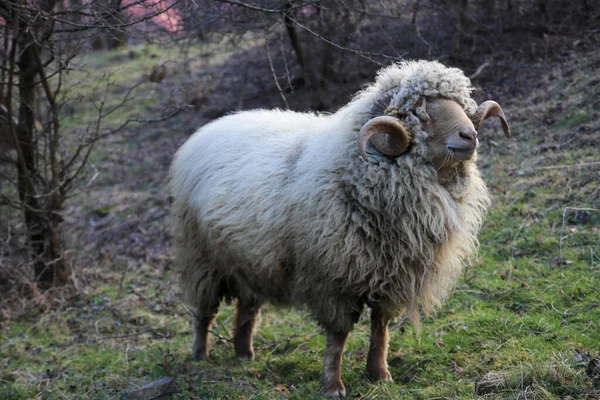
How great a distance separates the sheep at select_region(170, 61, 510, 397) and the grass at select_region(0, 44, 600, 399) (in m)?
0.54

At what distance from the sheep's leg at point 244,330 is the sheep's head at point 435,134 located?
223 cm

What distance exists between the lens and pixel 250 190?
192 inches

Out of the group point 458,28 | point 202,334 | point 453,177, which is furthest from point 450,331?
point 458,28

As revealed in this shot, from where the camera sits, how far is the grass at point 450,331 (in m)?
4.24

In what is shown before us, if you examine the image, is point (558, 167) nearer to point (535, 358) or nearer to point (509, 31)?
point (535, 358)

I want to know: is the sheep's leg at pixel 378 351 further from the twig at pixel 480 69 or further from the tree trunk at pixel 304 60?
the tree trunk at pixel 304 60

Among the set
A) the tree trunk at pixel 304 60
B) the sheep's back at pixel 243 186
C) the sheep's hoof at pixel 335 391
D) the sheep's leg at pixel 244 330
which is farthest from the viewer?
the tree trunk at pixel 304 60

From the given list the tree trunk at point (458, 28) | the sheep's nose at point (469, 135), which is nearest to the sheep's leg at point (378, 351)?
the sheep's nose at point (469, 135)

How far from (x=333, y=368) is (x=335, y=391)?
0.16 m

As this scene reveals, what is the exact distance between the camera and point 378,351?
14.9 ft

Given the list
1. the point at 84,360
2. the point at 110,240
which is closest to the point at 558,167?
the point at 84,360

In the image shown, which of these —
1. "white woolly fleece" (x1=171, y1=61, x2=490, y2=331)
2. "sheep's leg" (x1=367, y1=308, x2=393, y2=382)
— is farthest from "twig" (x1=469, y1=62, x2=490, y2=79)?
"sheep's leg" (x1=367, y1=308, x2=393, y2=382)

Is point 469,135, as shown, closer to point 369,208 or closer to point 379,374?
point 369,208

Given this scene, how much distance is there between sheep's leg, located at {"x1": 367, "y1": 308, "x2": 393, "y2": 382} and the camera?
14.8 ft
